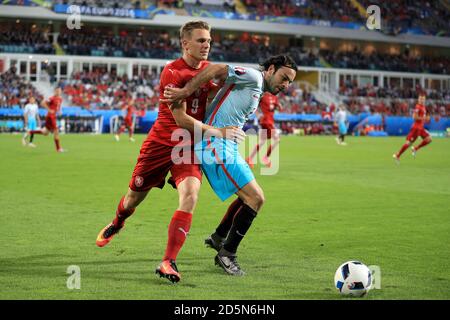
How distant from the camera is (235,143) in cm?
759

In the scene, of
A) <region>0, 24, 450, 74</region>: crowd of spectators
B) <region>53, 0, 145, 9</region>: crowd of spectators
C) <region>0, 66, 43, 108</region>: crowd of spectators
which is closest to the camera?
<region>0, 66, 43, 108</region>: crowd of spectators

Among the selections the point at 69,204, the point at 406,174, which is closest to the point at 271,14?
the point at 406,174

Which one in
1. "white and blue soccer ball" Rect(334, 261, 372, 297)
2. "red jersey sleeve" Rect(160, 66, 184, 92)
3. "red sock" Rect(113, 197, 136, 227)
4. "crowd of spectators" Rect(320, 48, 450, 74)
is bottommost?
"crowd of spectators" Rect(320, 48, 450, 74)

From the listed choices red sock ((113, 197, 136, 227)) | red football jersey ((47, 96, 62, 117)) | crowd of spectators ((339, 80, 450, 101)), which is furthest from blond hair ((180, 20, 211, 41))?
crowd of spectators ((339, 80, 450, 101))

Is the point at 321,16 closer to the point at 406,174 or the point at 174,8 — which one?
the point at 174,8

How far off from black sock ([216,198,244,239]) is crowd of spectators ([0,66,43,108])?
43298 mm

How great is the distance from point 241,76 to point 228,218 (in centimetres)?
173

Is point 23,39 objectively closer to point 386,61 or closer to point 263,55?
point 263,55

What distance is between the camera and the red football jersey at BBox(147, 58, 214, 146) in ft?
23.9

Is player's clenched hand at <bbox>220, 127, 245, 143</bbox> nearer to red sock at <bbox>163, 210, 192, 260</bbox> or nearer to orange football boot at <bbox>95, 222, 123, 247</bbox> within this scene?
red sock at <bbox>163, 210, 192, 260</bbox>

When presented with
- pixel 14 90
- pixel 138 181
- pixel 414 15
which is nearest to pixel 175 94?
pixel 138 181

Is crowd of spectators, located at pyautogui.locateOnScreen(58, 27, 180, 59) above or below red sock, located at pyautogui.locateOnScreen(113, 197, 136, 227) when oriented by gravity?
below

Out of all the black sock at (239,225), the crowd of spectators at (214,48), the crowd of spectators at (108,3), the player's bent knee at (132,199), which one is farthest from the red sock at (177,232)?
the crowd of spectators at (108,3)

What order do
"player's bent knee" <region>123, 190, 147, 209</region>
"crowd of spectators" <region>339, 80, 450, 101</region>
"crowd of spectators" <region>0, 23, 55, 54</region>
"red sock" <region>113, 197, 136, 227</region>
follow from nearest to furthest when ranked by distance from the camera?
"player's bent knee" <region>123, 190, 147, 209</region>, "red sock" <region>113, 197, 136, 227</region>, "crowd of spectators" <region>0, 23, 55, 54</region>, "crowd of spectators" <region>339, 80, 450, 101</region>
